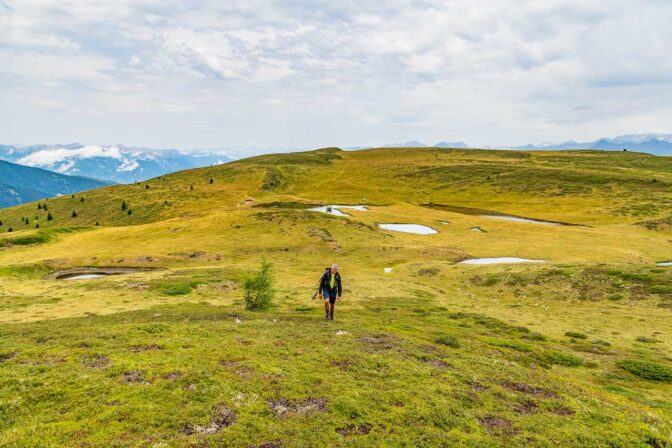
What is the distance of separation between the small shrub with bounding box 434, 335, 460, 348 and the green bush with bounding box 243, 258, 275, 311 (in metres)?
17.7

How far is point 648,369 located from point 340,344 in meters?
21.4

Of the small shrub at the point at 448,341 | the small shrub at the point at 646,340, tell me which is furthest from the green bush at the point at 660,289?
the small shrub at the point at 448,341

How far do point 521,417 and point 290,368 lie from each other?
10639 millimetres

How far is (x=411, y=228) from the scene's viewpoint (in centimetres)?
10256

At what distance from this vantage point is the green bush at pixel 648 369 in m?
25.8

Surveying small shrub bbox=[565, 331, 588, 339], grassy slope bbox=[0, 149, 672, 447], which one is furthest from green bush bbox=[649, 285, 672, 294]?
small shrub bbox=[565, 331, 588, 339]

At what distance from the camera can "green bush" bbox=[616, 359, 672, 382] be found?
1016 inches

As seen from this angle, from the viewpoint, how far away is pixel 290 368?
19.3 m

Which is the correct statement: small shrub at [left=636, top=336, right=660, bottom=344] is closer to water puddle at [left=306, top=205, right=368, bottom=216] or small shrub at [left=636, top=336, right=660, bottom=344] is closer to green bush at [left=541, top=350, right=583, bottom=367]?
green bush at [left=541, top=350, right=583, bottom=367]

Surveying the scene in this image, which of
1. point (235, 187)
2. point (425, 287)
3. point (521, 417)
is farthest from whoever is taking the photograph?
point (235, 187)

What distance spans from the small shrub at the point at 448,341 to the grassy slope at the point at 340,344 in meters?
0.59

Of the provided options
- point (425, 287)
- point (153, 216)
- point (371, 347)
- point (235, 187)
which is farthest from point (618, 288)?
point (235, 187)

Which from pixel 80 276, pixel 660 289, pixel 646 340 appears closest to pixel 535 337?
pixel 646 340

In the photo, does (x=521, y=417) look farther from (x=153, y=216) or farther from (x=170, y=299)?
(x=153, y=216)
